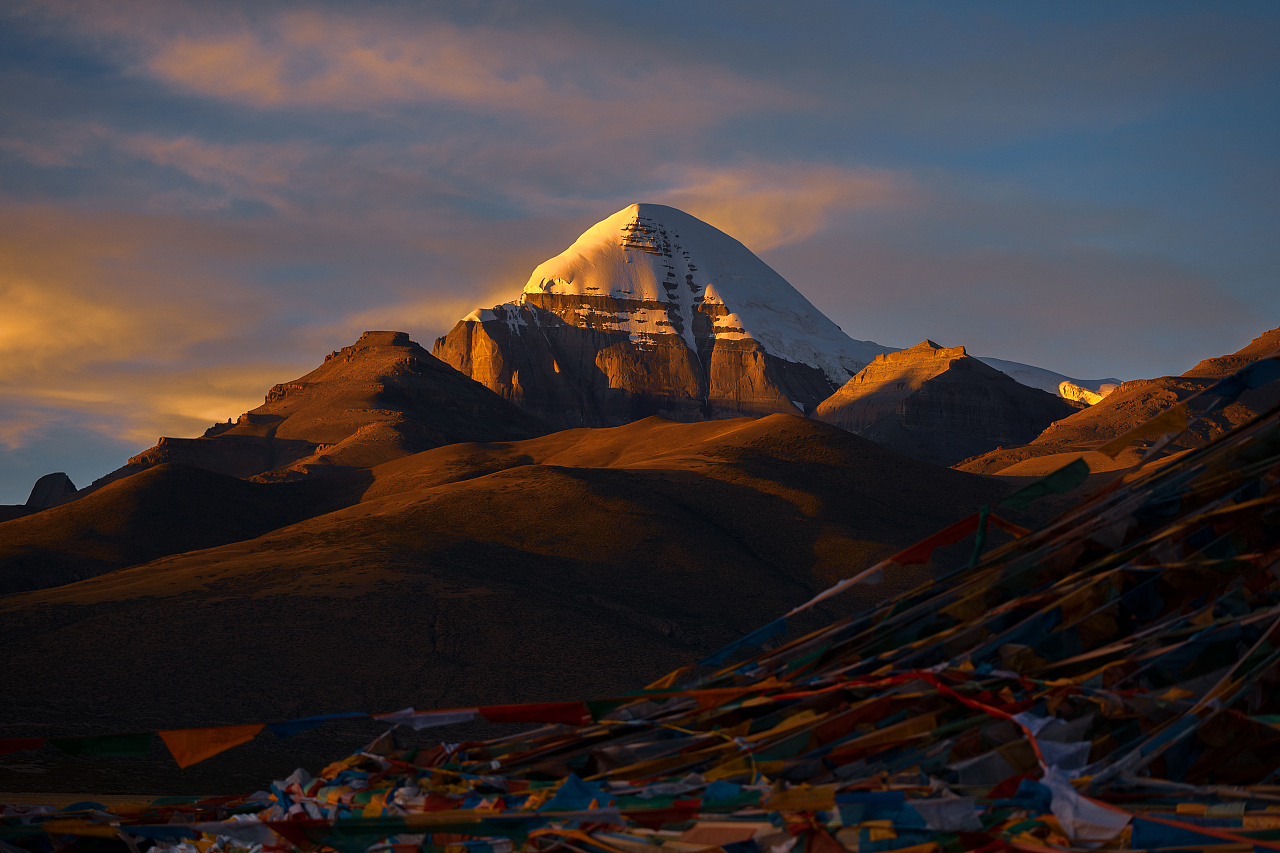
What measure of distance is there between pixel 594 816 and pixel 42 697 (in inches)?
749

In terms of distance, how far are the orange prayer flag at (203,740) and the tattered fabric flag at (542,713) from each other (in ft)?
3.03

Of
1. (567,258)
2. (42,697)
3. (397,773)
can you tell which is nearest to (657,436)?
(42,697)

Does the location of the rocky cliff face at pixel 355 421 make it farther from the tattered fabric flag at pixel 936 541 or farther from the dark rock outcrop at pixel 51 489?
the tattered fabric flag at pixel 936 541

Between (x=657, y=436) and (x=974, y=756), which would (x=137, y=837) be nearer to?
(x=974, y=756)

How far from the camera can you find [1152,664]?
3338 mm

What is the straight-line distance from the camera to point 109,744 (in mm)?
4234

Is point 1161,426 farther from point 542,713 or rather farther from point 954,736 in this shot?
point 542,713

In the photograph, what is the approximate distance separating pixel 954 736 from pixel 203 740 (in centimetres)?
290

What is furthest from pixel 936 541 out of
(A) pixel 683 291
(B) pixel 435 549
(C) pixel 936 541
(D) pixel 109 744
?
(A) pixel 683 291

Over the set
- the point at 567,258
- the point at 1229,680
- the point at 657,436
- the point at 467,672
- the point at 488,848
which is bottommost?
the point at 467,672

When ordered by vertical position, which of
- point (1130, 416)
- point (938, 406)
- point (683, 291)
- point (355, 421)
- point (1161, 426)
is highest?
point (683, 291)

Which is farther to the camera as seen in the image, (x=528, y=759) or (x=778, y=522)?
(x=778, y=522)

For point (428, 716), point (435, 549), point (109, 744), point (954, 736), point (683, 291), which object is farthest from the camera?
point (683, 291)

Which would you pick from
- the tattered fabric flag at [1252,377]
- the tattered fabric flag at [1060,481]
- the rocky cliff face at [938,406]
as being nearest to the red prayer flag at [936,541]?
the tattered fabric flag at [1060,481]
